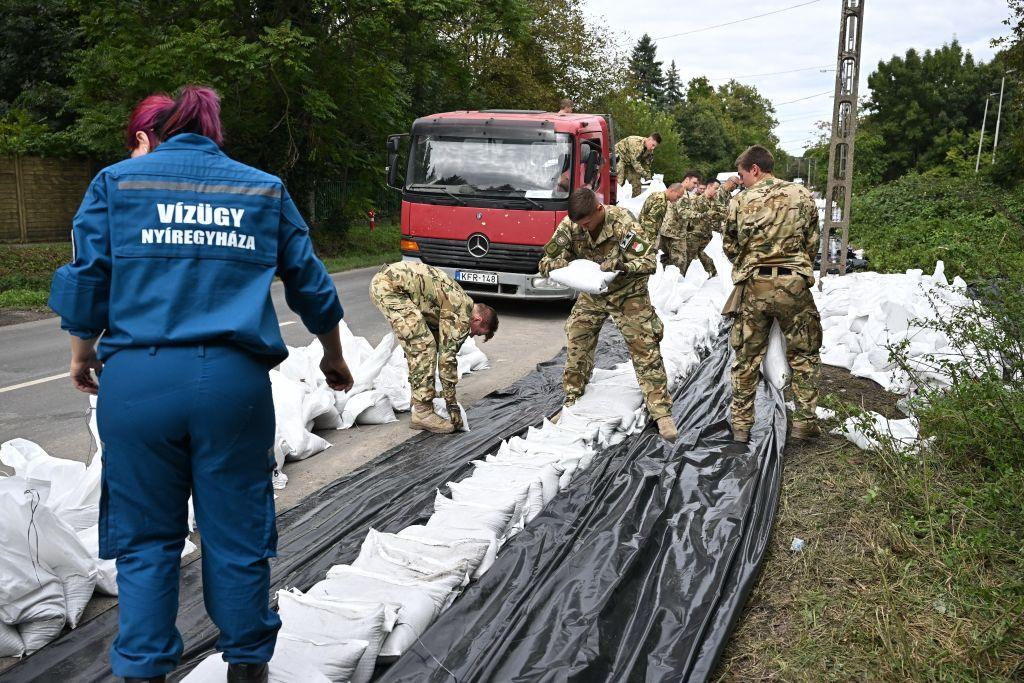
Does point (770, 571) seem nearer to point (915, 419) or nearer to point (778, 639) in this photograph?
point (778, 639)

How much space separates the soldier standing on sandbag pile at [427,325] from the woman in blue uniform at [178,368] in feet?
11.6

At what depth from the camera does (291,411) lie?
554 cm

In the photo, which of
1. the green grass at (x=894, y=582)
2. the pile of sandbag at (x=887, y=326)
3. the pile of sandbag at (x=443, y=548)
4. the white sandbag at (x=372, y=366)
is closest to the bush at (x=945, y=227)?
the pile of sandbag at (x=887, y=326)

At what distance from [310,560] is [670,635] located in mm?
1548

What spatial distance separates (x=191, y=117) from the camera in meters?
2.47

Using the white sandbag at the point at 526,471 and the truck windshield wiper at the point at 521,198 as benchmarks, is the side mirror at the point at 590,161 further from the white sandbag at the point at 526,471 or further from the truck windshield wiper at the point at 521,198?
the white sandbag at the point at 526,471

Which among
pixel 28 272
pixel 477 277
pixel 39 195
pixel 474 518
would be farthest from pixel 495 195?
pixel 39 195

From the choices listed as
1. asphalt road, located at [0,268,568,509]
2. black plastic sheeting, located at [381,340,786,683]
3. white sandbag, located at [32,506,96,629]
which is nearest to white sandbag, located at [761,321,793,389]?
black plastic sheeting, located at [381,340,786,683]

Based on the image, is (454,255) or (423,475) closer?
(423,475)

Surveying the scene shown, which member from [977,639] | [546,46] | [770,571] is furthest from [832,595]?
[546,46]

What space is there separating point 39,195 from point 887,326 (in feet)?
55.6

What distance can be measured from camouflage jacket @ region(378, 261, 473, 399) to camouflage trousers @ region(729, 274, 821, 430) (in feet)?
5.95

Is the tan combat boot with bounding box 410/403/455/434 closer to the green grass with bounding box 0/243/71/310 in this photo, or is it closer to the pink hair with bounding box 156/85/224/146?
the pink hair with bounding box 156/85/224/146

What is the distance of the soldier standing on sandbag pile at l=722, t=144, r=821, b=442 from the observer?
5.39 m
